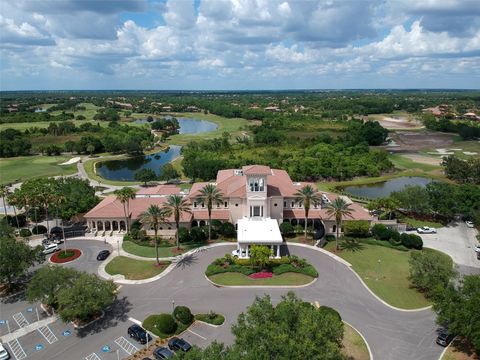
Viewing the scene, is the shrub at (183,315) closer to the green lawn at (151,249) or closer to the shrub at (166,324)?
the shrub at (166,324)

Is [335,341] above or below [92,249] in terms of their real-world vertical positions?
above

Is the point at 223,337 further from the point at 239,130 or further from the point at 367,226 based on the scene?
the point at 239,130

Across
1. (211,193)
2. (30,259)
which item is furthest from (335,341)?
(30,259)

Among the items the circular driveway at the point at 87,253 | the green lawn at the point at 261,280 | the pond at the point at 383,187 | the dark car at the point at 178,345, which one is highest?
the dark car at the point at 178,345

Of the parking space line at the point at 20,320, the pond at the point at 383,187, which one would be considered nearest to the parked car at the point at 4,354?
the parking space line at the point at 20,320

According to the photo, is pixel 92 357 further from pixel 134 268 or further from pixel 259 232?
pixel 259 232
